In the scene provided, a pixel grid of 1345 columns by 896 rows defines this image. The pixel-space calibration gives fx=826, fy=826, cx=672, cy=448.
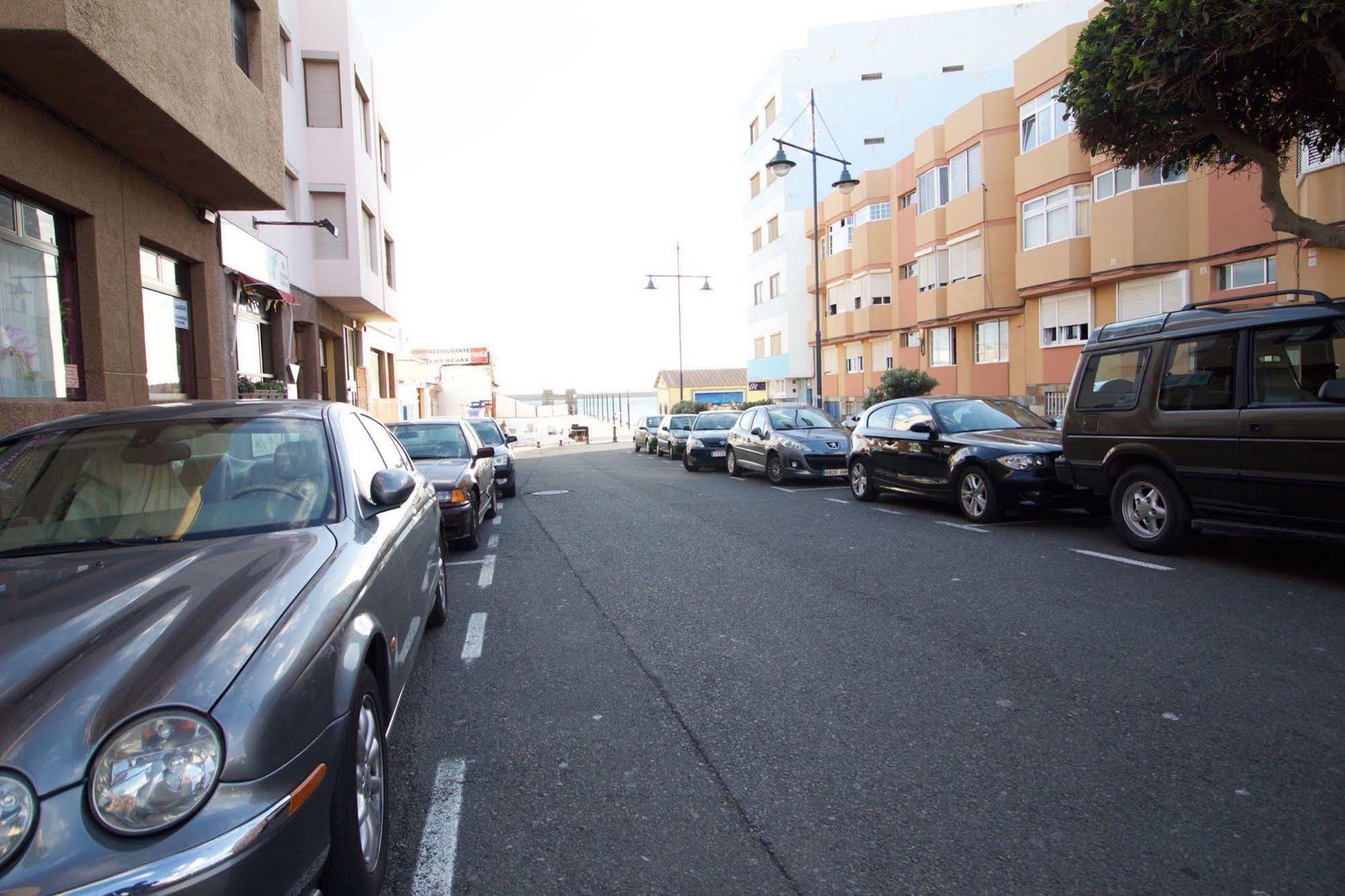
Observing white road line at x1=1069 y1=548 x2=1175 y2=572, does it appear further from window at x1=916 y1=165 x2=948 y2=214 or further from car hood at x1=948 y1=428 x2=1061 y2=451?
window at x1=916 y1=165 x2=948 y2=214

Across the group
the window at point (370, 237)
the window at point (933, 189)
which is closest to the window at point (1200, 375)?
the window at point (370, 237)

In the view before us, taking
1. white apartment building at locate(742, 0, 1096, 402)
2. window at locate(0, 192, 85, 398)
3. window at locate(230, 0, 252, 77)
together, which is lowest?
window at locate(0, 192, 85, 398)

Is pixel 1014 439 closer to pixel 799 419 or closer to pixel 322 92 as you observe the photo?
pixel 799 419

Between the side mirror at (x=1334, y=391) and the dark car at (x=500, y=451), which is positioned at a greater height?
the side mirror at (x=1334, y=391)

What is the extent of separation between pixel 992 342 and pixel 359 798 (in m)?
26.2

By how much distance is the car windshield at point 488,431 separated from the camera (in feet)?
53.0

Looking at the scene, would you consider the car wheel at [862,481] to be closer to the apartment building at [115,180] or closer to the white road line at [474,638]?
the white road line at [474,638]

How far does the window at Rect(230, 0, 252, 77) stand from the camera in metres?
11.4

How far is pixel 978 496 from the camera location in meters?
9.72

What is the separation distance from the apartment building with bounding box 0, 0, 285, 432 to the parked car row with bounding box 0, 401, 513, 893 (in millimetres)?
4765

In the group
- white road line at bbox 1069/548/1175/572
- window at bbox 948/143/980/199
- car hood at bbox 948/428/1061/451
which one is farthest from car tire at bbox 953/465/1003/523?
window at bbox 948/143/980/199

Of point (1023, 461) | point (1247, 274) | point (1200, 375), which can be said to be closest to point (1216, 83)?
point (1200, 375)

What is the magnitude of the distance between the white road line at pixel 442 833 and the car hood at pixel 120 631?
105 cm

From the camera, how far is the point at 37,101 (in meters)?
7.45
